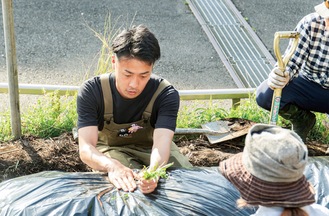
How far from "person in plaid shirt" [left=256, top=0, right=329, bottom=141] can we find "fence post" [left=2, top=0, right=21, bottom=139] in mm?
1427

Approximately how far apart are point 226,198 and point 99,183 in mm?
552

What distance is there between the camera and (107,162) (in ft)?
9.21

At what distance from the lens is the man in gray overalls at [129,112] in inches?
114

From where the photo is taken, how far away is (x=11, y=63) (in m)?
3.39

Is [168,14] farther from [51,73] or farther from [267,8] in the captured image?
[51,73]

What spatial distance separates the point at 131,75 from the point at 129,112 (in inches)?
10.3

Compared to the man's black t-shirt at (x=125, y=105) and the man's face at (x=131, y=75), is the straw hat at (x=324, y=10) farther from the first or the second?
the man's face at (x=131, y=75)

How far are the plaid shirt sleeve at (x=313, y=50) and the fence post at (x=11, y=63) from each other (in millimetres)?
1533

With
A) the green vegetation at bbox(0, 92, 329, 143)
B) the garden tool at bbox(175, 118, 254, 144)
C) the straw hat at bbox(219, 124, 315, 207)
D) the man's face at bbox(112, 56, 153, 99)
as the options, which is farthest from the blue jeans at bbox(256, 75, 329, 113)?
the straw hat at bbox(219, 124, 315, 207)

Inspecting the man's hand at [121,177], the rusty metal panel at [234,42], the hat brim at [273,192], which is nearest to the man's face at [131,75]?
the man's hand at [121,177]

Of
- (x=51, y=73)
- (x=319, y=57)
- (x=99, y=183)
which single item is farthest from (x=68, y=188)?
(x=51, y=73)

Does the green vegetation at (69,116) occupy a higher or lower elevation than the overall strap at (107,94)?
lower

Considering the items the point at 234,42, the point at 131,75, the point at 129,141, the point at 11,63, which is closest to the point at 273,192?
the point at 131,75

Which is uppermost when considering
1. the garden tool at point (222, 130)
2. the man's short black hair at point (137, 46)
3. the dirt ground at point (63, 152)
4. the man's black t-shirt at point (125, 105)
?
the man's short black hair at point (137, 46)
